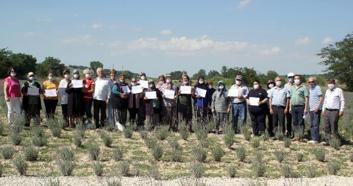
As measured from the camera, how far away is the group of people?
15.4 metres

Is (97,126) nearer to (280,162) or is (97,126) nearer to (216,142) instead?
(216,142)

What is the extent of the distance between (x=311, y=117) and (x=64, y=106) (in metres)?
7.45

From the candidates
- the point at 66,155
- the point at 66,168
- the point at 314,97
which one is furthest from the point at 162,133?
the point at 66,168

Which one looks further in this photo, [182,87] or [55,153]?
[182,87]

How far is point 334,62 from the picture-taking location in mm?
66938

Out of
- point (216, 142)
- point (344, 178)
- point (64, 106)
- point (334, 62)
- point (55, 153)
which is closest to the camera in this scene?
point (344, 178)

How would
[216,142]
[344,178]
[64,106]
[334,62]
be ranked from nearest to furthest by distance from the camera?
[344,178]
[216,142]
[64,106]
[334,62]

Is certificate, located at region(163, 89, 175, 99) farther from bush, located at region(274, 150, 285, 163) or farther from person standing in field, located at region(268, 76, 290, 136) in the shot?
bush, located at region(274, 150, 285, 163)

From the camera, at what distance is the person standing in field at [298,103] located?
15.4 meters

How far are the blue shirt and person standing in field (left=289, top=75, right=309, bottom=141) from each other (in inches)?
4.5

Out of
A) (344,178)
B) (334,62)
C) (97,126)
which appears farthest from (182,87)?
(334,62)

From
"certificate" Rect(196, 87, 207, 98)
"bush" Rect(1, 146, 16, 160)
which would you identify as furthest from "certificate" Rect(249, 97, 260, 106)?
"bush" Rect(1, 146, 16, 160)

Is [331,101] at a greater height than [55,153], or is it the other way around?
[331,101]

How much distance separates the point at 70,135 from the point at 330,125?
A: 7.60 m
